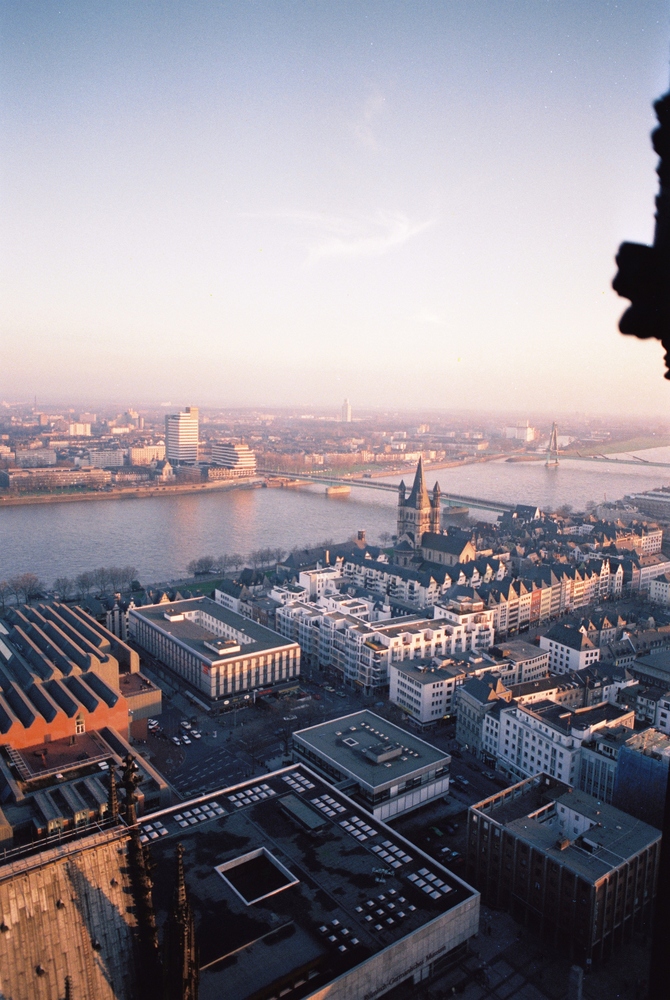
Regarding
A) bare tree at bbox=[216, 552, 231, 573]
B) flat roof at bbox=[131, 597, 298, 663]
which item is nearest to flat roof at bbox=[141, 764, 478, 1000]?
flat roof at bbox=[131, 597, 298, 663]

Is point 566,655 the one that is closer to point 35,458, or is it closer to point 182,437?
point 35,458

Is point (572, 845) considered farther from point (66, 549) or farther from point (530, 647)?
point (66, 549)

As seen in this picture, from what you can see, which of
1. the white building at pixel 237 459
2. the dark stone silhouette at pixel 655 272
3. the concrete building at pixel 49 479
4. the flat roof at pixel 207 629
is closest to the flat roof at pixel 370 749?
the flat roof at pixel 207 629

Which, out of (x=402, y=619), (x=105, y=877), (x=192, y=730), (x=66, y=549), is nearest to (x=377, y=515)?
(x=66, y=549)

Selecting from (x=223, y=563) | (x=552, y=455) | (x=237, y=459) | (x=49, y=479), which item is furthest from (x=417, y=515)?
(x=552, y=455)

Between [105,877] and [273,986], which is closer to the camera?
[105,877]

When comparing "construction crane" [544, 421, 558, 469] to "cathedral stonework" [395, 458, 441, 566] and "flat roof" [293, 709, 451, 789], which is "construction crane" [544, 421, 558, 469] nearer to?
"cathedral stonework" [395, 458, 441, 566]
